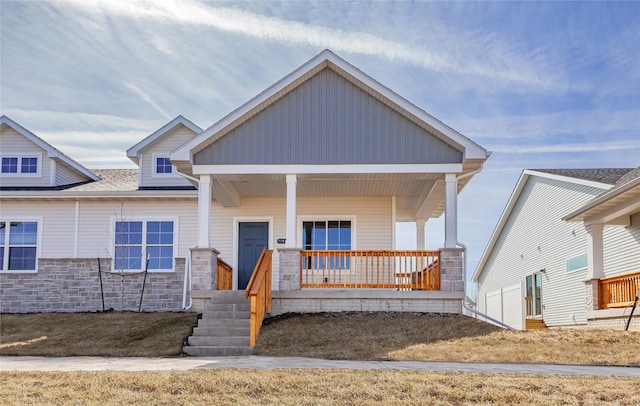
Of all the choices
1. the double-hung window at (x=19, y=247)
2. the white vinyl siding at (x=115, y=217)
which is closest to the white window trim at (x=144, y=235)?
the white vinyl siding at (x=115, y=217)

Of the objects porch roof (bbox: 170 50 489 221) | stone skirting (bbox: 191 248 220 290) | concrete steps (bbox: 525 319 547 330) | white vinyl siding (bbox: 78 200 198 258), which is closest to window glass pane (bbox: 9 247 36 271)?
white vinyl siding (bbox: 78 200 198 258)

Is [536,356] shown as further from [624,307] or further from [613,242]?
[613,242]

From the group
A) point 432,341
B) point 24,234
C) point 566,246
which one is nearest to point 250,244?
point 24,234

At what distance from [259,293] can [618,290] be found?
31.2 feet

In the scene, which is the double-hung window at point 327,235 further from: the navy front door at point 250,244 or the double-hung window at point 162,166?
the double-hung window at point 162,166

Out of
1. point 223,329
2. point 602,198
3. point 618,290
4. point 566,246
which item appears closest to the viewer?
point 223,329

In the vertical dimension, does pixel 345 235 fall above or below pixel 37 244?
above

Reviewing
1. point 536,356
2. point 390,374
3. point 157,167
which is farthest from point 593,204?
point 157,167

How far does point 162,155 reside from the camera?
21672mm

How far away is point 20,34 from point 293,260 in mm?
8800

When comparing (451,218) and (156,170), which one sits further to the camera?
(156,170)

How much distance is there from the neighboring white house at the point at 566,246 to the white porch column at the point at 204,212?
9.58m

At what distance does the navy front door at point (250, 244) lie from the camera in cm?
2011

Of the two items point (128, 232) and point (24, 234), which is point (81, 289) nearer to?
point (128, 232)
